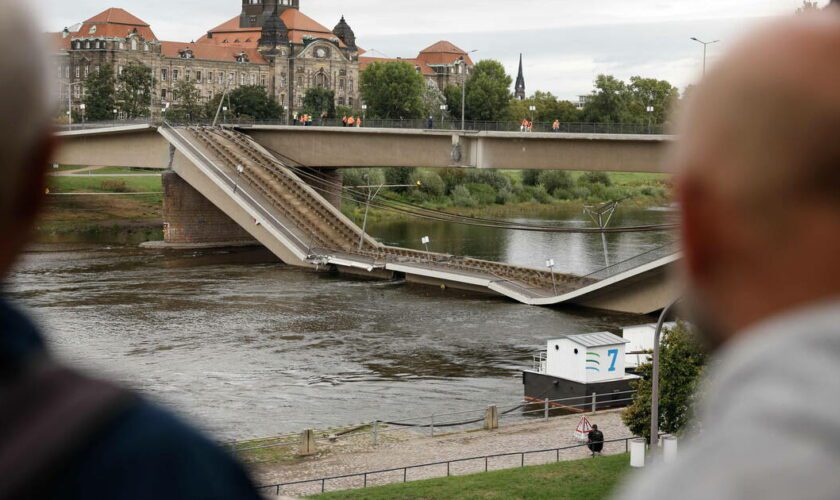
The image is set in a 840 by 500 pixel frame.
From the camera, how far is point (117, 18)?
5177 inches

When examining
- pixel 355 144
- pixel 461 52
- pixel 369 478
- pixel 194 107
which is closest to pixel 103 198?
pixel 355 144

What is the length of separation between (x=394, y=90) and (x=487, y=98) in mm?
12285

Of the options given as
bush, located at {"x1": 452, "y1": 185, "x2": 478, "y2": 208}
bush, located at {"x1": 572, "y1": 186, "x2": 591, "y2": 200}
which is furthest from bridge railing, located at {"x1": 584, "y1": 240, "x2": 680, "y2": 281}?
bush, located at {"x1": 572, "y1": 186, "x2": 591, "y2": 200}

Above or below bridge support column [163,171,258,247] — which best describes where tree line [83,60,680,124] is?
above

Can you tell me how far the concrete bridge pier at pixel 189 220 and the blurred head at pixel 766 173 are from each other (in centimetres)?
6282

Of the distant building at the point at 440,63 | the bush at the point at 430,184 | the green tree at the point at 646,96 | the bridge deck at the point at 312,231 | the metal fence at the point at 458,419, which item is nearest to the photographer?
the metal fence at the point at 458,419

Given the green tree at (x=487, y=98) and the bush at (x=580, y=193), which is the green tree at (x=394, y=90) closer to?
the green tree at (x=487, y=98)

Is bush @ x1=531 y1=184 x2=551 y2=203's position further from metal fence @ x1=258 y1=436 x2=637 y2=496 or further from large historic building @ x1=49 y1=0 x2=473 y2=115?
metal fence @ x1=258 y1=436 x2=637 y2=496

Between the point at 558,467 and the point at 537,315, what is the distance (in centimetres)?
1948

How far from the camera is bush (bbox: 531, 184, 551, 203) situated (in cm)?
9656

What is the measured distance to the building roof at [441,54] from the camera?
558 ft

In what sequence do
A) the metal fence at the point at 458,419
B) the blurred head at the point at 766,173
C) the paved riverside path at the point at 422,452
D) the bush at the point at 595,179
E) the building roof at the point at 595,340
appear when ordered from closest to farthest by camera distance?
the blurred head at the point at 766,173 < the paved riverside path at the point at 422,452 < the metal fence at the point at 458,419 < the building roof at the point at 595,340 < the bush at the point at 595,179

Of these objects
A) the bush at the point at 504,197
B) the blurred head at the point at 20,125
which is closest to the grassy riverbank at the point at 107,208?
the bush at the point at 504,197

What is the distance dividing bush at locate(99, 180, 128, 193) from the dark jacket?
8501 centimetres
